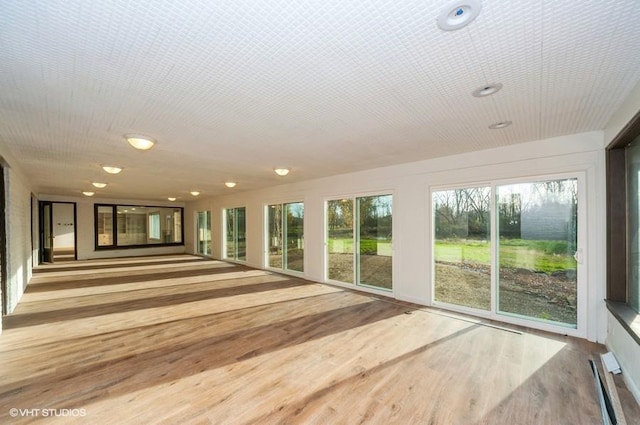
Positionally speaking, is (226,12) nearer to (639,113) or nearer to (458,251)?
(639,113)

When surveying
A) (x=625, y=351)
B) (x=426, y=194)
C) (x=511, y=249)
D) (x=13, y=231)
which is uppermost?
(x=426, y=194)

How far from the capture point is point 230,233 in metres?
10.1

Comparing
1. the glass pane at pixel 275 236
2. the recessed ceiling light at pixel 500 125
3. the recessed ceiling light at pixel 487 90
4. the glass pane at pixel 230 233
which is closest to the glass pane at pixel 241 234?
the glass pane at pixel 230 233

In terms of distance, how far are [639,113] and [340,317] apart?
3.78 metres

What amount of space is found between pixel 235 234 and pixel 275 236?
240cm

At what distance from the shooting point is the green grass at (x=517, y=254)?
11.9ft

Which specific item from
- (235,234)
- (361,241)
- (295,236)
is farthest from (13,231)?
(361,241)

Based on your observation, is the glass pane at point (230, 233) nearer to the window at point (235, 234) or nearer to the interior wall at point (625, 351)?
the window at point (235, 234)

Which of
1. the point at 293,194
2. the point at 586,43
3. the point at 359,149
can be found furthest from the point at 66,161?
the point at 586,43

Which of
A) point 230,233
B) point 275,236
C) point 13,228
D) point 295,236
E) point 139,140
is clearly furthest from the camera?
point 230,233

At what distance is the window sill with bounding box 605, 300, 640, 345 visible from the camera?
236 cm

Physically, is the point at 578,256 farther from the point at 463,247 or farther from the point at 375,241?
the point at 375,241

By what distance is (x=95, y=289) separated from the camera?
5941 millimetres

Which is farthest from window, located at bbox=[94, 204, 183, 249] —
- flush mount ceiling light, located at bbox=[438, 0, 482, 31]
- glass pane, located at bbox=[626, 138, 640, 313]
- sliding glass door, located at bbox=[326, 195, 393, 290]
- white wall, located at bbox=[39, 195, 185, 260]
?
glass pane, located at bbox=[626, 138, 640, 313]
